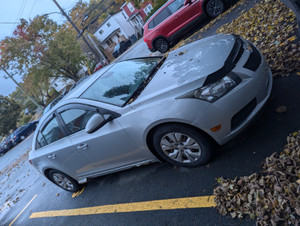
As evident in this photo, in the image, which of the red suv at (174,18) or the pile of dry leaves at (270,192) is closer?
the pile of dry leaves at (270,192)

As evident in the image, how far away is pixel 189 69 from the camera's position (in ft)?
9.36

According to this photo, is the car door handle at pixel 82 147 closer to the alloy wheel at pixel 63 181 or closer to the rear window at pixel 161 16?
the alloy wheel at pixel 63 181

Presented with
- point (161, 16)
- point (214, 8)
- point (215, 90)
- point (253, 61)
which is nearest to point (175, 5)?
point (161, 16)

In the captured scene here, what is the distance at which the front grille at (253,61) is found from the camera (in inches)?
105

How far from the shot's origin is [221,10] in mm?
8461

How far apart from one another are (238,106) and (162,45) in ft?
27.9

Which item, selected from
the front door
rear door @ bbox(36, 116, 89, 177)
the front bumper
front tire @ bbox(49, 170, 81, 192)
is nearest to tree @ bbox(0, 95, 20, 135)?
front tire @ bbox(49, 170, 81, 192)

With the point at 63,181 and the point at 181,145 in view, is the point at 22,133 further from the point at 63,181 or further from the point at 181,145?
the point at 181,145

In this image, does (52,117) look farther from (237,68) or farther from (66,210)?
(237,68)

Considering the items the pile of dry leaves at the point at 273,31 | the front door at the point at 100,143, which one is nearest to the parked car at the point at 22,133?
the front door at the point at 100,143

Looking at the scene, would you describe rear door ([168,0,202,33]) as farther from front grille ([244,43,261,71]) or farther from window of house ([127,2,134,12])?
window of house ([127,2,134,12])

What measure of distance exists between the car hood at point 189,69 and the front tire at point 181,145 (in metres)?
0.46

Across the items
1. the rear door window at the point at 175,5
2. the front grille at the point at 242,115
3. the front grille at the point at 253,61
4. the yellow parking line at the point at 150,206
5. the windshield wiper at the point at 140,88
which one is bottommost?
the yellow parking line at the point at 150,206

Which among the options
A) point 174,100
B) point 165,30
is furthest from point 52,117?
point 165,30
